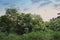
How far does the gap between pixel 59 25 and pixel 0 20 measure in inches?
133

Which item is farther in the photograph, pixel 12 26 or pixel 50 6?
pixel 50 6

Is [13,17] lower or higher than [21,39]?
higher

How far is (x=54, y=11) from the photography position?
1675 centimetres

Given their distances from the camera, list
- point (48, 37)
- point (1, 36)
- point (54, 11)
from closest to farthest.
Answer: point (48, 37) → point (1, 36) → point (54, 11)

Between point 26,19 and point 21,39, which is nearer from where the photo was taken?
point 21,39

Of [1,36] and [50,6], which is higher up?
[50,6]

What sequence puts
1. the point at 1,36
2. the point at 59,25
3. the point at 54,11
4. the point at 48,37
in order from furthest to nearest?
the point at 54,11, the point at 59,25, the point at 1,36, the point at 48,37

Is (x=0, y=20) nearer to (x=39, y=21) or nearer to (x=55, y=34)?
(x=39, y=21)

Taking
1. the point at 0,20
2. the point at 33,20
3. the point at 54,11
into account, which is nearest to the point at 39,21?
the point at 33,20

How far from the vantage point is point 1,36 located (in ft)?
38.1

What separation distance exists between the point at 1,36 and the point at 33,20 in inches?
91.4

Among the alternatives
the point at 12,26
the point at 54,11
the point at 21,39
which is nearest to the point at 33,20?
the point at 12,26

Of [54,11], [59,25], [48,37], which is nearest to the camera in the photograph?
[48,37]

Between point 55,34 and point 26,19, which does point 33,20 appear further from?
point 55,34
